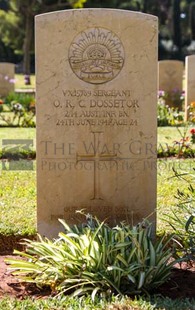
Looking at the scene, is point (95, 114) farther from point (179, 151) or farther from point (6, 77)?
point (6, 77)

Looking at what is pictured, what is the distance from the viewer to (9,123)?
12.8 metres

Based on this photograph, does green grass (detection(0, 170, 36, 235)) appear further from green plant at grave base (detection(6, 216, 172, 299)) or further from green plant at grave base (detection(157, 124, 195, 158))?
green plant at grave base (detection(157, 124, 195, 158))

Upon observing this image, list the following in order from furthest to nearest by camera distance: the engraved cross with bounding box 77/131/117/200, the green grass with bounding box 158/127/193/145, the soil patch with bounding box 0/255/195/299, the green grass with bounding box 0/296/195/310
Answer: the green grass with bounding box 158/127/193/145 < the engraved cross with bounding box 77/131/117/200 < the soil patch with bounding box 0/255/195/299 < the green grass with bounding box 0/296/195/310

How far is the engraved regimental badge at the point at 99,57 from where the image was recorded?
434 centimetres

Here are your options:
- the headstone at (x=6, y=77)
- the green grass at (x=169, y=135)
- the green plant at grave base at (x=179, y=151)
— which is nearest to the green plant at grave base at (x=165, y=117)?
the green grass at (x=169, y=135)

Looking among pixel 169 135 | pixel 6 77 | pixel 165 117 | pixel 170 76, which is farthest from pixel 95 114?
pixel 6 77

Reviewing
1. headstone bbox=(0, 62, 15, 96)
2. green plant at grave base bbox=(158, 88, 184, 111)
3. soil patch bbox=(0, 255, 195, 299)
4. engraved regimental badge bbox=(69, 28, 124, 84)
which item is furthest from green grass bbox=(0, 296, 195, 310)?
headstone bbox=(0, 62, 15, 96)

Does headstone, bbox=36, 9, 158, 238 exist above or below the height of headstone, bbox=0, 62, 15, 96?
below

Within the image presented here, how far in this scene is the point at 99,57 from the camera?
4.38 metres

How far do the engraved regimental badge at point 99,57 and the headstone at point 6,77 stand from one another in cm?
1600

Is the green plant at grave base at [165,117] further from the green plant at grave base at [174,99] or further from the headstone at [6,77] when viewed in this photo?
the headstone at [6,77]

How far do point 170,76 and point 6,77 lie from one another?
603cm

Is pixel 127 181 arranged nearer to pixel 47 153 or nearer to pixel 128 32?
pixel 47 153

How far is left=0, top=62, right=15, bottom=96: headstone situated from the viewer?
20281 millimetres
